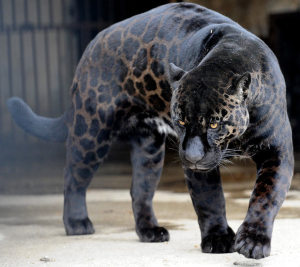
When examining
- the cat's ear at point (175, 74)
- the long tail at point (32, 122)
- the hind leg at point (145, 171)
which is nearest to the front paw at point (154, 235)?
the hind leg at point (145, 171)

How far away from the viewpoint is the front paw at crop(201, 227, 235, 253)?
4.25 metres

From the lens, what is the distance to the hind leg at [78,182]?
5.08 m

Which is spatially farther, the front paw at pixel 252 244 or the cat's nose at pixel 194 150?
the front paw at pixel 252 244

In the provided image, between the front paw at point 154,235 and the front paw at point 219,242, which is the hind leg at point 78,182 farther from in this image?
the front paw at point 219,242

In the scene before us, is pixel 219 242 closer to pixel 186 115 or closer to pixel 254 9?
pixel 186 115

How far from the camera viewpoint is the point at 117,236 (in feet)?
16.7

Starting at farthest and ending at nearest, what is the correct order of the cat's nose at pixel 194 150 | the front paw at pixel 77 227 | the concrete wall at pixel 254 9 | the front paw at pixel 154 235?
the concrete wall at pixel 254 9 < the front paw at pixel 77 227 < the front paw at pixel 154 235 < the cat's nose at pixel 194 150

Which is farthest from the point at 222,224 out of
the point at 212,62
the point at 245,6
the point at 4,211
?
the point at 245,6

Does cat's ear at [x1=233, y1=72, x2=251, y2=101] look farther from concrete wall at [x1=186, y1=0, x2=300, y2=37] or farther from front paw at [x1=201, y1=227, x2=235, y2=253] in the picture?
concrete wall at [x1=186, y1=0, x2=300, y2=37]

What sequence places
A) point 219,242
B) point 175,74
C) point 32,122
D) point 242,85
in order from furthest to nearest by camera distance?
point 32,122, point 219,242, point 175,74, point 242,85

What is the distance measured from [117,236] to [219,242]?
3.39 feet

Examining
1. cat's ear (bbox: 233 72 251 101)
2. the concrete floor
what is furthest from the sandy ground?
cat's ear (bbox: 233 72 251 101)

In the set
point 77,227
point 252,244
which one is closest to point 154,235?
point 77,227

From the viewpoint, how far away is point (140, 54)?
4793 mm
